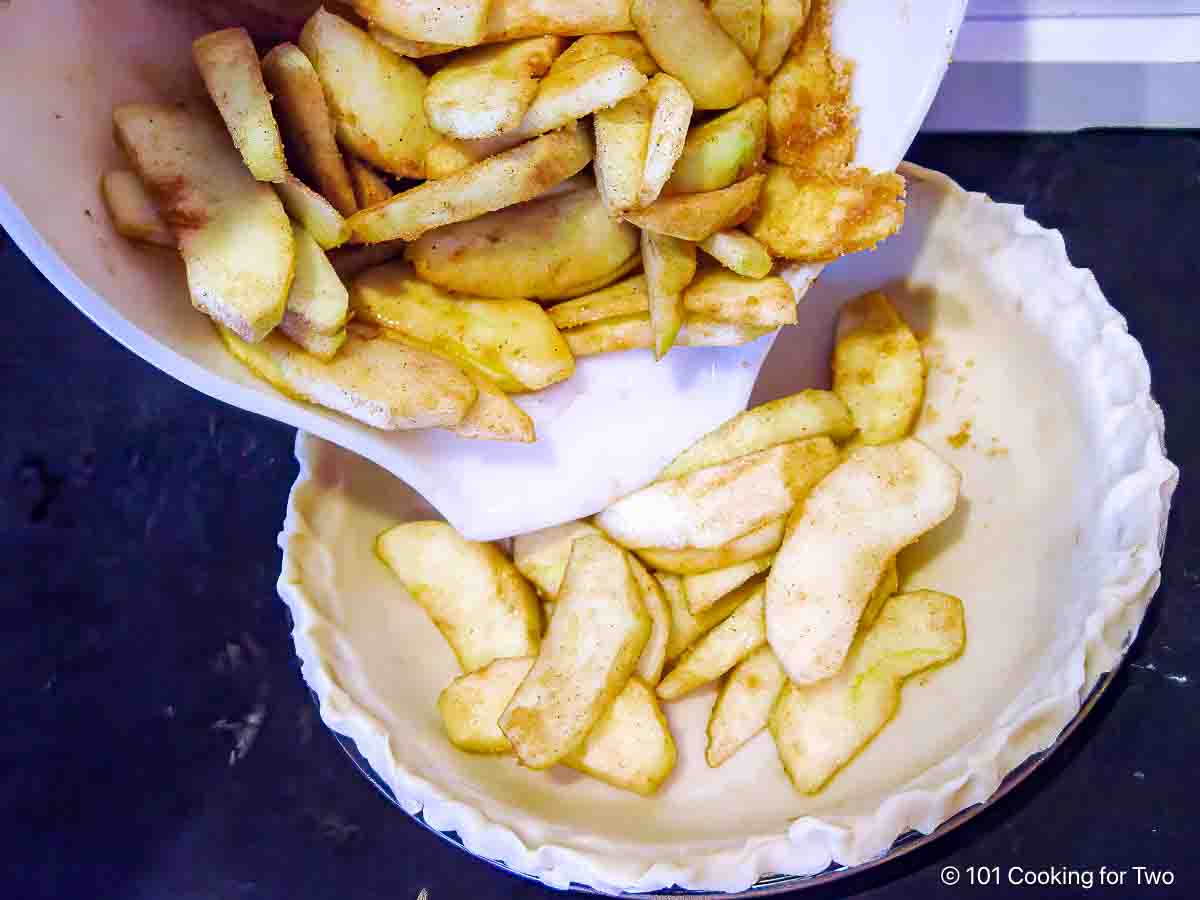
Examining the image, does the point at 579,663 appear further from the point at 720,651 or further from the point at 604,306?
the point at 604,306

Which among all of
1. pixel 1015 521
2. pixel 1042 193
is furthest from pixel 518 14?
pixel 1042 193

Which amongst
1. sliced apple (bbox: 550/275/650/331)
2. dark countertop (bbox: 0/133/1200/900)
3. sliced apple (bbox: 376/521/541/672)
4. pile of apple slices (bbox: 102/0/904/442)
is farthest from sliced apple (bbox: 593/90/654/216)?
dark countertop (bbox: 0/133/1200/900)

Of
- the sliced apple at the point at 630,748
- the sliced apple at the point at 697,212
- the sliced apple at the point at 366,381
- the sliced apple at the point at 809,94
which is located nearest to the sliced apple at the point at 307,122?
the sliced apple at the point at 366,381

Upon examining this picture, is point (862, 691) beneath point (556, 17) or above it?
beneath

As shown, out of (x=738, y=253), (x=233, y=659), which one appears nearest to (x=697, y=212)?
(x=738, y=253)

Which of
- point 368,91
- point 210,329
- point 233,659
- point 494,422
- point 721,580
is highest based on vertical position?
point 368,91

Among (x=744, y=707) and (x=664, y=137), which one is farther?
(x=744, y=707)

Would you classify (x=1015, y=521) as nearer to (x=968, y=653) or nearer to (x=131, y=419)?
(x=968, y=653)
